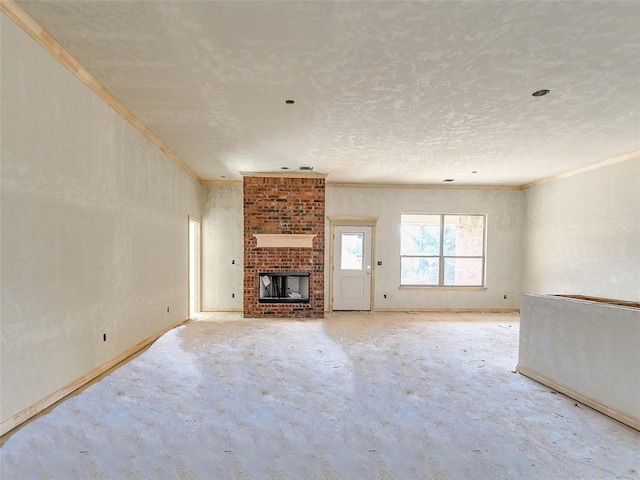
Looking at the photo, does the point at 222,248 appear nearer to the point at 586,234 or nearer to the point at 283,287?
the point at 283,287

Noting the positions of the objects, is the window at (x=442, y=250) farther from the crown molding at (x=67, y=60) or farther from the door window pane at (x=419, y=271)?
the crown molding at (x=67, y=60)

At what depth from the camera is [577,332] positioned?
2.68 m

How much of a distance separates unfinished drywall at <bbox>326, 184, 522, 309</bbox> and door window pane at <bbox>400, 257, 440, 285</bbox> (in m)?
0.18

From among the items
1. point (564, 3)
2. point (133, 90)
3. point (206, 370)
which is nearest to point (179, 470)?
point (206, 370)

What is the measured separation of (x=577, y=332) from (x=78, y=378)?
4.20 metres

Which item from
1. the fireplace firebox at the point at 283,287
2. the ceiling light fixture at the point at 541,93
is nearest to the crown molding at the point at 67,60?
the fireplace firebox at the point at 283,287

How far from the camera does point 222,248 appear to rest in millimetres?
6602

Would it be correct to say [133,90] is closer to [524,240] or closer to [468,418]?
[468,418]

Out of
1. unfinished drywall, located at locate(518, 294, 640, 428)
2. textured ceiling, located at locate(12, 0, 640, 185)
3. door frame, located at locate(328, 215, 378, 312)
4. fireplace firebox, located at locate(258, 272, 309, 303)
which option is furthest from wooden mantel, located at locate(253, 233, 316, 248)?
unfinished drywall, located at locate(518, 294, 640, 428)

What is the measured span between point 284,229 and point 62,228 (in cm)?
368

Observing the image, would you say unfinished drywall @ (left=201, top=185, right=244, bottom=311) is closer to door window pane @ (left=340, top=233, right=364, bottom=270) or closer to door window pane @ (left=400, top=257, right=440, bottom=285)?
door window pane @ (left=340, top=233, right=364, bottom=270)

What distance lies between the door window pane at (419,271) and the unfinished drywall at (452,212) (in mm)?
176

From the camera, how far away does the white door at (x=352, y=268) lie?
21.4ft

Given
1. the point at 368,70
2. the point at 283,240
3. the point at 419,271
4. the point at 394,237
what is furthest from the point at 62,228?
the point at 419,271
